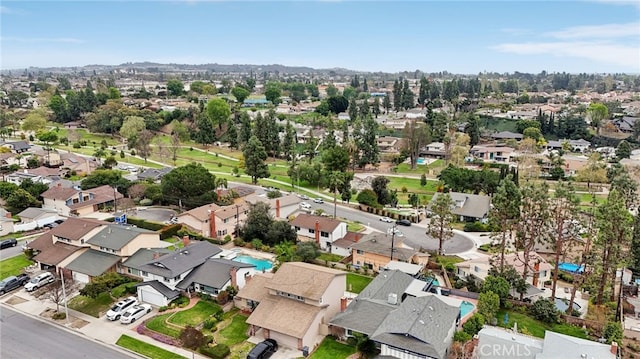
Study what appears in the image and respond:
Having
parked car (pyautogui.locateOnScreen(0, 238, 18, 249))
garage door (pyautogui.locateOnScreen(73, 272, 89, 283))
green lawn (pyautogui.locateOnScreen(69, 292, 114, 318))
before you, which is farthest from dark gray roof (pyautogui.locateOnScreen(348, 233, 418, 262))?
parked car (pyautogui.locateOnScreen(0, 238, 18, 249))

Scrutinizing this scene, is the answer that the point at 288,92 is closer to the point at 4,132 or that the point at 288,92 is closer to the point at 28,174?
the point at 4,132

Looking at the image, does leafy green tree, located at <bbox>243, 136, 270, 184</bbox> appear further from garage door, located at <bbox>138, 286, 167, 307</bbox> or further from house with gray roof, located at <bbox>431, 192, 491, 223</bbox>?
garage door, located at <bbox>138, 286, 167, 307</bbox>

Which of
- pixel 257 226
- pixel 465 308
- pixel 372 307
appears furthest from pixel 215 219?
pixel 465 308

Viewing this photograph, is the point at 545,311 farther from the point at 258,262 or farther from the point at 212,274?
the point at 212,274

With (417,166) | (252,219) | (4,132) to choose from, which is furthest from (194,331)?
(4,132)

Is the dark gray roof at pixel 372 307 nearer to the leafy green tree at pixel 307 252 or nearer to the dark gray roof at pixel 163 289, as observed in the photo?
the leafy green tree at pixel 307 252
